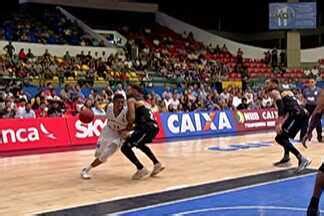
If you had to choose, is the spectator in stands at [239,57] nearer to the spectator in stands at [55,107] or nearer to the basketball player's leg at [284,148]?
the spectator in stands at [55,107]

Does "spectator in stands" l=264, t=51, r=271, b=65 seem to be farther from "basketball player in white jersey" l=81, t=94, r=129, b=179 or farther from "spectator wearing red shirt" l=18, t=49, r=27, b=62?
"basketball player in white jersey" l=81, t=94, r=129, b=179

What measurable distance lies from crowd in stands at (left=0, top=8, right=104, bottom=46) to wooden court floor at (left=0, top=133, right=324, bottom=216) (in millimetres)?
13950

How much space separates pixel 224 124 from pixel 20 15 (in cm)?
1543

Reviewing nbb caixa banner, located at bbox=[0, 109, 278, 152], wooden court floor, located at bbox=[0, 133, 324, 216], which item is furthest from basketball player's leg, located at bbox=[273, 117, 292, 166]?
nbb caixa banner, located at bbox=[0, 109, 278, 152]

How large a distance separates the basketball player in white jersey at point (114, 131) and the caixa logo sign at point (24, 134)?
15.7 feet

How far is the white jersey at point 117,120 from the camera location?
9.59 meters

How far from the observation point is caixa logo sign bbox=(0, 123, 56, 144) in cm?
1388

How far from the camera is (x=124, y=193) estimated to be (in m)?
8.55

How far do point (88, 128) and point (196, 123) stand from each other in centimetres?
415

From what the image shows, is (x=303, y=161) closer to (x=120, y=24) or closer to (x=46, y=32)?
(x=46, y=32)

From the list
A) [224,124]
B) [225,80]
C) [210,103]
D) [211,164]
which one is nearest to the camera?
[211,164]

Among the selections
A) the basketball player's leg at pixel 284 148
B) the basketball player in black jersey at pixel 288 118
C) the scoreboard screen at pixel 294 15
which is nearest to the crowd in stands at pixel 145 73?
the scoreboard screen at pixel 294 15

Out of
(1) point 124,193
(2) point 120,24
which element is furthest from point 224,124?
(2) point 120,24

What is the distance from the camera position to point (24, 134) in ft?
46.9
